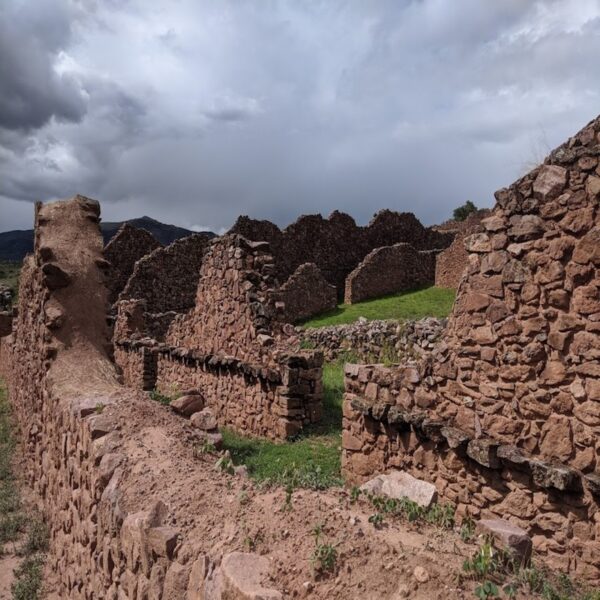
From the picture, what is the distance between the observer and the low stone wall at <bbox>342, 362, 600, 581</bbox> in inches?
170

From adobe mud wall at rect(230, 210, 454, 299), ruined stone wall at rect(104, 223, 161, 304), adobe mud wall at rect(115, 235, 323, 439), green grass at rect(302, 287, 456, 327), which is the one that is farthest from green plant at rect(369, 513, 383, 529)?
ruined stone wall at rect(104, 223, 161, 304)

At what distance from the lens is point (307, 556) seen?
2.60 m

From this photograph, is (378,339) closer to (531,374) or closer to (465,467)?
(465,467)

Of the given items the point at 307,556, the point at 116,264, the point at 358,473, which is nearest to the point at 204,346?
the point at 358,473

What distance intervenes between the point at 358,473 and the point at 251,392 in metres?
3.72

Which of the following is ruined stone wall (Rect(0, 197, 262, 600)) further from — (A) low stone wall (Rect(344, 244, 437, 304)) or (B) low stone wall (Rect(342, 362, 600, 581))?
(A) low stone wall (Rect(344, 244, 437, 304))

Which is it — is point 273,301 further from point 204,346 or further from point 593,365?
point 593,365

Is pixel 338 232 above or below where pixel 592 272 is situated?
above

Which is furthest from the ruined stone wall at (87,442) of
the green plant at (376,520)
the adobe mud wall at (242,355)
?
the adobe mud wall at (242,355)

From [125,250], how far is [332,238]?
1092 cm

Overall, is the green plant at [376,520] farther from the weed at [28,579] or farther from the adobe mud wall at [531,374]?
the weed at [28,579]

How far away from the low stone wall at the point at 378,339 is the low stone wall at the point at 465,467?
19.0ft

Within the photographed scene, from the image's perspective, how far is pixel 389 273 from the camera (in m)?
25.7

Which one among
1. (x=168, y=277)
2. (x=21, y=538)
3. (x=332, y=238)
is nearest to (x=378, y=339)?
(x=21, y=538)
